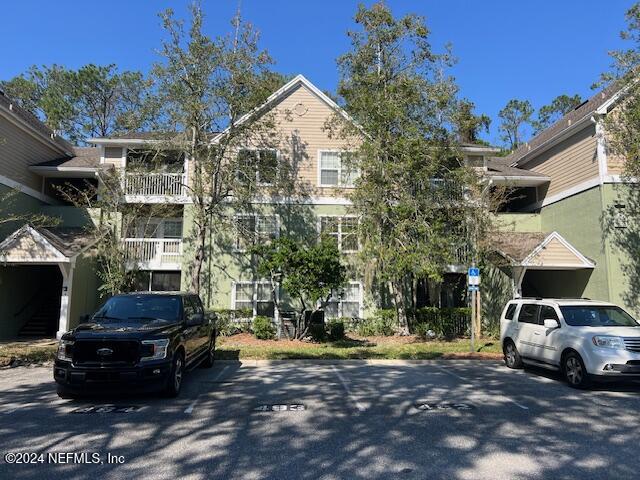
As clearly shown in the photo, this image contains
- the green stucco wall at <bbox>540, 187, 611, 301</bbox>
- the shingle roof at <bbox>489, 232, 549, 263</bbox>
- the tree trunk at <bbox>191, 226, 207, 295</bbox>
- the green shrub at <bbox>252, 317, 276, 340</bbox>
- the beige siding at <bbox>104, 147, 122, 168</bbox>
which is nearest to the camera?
the green shrub at <bbox>252, 317, 276, 340</bbox>

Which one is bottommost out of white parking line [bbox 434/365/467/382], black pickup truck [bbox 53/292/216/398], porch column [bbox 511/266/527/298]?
white parking line [bbox 434/365/467/382]

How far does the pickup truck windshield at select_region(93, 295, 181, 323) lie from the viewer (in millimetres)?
9102

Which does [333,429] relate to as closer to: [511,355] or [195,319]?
[195,319]

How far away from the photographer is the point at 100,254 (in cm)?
1909

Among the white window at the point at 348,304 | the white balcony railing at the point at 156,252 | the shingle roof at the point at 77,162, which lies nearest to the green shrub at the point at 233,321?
the white balcony railing at the point at 156,252

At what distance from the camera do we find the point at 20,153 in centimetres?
1992

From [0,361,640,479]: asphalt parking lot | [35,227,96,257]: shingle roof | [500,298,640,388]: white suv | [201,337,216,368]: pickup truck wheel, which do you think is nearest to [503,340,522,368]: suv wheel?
[500,298,640,388]: white suv

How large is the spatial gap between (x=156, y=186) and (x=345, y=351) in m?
11.7

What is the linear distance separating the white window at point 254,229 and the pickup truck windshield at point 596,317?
1211 centimetres

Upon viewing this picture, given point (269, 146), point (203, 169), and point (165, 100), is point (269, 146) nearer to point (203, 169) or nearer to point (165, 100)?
point (203, 169)

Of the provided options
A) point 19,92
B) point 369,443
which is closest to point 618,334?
point 369,443

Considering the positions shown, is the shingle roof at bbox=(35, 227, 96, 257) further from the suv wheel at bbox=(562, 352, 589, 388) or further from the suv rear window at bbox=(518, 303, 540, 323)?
the suv wheel at bbox=(562, 352, 589, 388)

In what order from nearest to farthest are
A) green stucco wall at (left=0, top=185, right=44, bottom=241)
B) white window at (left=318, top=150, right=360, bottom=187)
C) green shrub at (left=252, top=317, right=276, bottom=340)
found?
green shrub at (left=252, top=317, right=276, bottom=340)
green stucco wall at (left=0, top=185, right=44, bottom=241)
white window at (left=318, top=150, right=360, bottom=187)

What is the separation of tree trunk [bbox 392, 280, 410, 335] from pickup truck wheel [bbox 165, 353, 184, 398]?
1185 centimetres
